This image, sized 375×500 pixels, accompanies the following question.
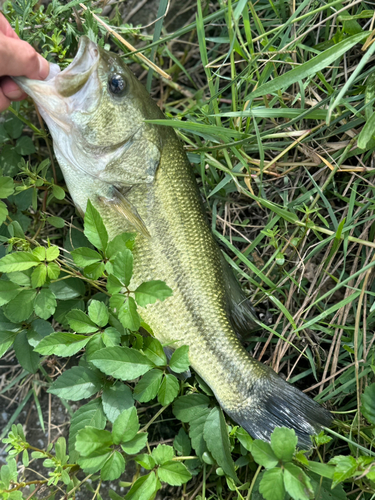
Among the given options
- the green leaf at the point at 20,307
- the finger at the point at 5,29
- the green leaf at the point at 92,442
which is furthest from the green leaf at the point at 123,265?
the finger at the point at 5,29

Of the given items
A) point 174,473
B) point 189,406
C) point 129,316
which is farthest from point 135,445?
point 129,316

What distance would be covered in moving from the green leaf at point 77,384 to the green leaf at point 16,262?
59cm

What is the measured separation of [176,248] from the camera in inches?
85.9

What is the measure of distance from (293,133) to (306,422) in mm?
1586

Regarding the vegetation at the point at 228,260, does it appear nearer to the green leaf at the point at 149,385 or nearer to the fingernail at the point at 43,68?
the green leaf at the point at 149,385

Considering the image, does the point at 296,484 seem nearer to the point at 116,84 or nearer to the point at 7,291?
the point at 7,291

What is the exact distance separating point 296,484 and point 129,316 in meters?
0.99

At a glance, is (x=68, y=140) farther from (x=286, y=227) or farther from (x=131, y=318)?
(x=286, y=227)

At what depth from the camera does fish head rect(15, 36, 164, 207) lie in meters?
2.07

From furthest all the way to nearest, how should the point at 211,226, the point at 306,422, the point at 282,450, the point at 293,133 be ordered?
the point at 211,226, the point at 293,133, the point at 306,422, the point at 282,450

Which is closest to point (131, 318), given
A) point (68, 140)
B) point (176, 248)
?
point (176, 248)

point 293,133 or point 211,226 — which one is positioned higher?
point 293,133

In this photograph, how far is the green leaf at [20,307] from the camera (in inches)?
80.0

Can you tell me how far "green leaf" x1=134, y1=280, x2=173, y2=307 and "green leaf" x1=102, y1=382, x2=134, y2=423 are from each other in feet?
1.79
